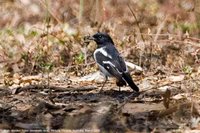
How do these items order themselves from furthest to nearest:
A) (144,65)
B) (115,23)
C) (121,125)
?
(115,23) < (144,65) < (121,125)

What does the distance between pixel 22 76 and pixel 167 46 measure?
2.17 metres

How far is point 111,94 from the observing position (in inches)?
268

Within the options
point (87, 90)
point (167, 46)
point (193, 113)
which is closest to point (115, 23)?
point (167, 46)

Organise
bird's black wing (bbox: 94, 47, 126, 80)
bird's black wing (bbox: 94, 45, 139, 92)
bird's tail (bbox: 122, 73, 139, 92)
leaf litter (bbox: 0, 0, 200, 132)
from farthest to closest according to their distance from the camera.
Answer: bird's black wing (bbox: 94, 47, 126, 80)
bird's black wing (bbox: 94, 45, 139, 92)
bird's tail (bbox: 122, 73, 139, 92)
leaf litter (bbox: 0, 0, 200, 132)

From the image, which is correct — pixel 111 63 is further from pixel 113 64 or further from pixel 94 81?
pixel 94 81

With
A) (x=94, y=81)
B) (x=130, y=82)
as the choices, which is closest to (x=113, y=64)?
(x=130, y=82)

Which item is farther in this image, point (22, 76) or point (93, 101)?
point (22, 76)

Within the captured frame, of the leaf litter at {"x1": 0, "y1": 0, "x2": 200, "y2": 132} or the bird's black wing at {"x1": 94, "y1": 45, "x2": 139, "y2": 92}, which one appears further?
the bird's black wing at {"x1": 94, "y1": 45, "x2": 139, "y2": 92}

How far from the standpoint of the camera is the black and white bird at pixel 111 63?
22.6 ft

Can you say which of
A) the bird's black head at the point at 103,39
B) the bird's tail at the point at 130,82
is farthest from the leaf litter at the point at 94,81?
the bird's black head at the point at 103,39

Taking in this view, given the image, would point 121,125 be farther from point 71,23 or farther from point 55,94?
point 71,23

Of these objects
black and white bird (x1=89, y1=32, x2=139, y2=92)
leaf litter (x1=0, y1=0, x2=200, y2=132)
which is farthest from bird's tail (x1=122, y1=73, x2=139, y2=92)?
leaf litter (x1=0, y1=0, x2=200, y2=132)

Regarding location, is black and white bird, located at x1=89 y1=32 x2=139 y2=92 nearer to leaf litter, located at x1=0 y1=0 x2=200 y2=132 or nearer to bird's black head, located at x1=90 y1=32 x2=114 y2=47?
bird's black head, located at x1=90 y1=32 x2=114 y2=47

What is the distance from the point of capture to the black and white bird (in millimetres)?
6887
